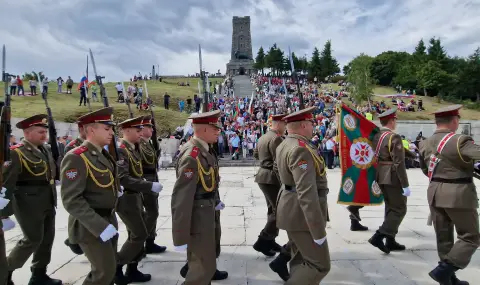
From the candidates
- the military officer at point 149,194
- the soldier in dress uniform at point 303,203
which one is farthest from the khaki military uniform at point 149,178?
the soldier in dress uniform at point 303,203

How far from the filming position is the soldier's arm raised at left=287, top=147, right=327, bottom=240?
3.49 meters

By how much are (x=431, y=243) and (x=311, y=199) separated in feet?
12.6

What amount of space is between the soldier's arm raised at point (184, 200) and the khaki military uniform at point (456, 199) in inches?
117

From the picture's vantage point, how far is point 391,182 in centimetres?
585

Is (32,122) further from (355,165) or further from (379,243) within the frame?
(379,243)

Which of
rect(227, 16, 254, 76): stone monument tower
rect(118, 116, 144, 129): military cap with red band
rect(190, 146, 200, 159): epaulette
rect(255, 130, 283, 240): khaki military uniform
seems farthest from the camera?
rect(227, 16, 254, 76): stone monument tower

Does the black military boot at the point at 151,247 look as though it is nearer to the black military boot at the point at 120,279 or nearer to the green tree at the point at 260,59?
the black military boot at the point at 120,279

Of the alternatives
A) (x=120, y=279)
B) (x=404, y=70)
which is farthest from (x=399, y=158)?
(x=404, y=70)

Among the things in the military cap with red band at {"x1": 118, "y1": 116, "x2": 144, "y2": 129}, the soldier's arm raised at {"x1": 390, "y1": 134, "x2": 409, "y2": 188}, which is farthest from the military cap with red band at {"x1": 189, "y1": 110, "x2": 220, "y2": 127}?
the soldier's arm raised at {"x1": 390, "y1": 134, "x2": 409, "y2": 188}

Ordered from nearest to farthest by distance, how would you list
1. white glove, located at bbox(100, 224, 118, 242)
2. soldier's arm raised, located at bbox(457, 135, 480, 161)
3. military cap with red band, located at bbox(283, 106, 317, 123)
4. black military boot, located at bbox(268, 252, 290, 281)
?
white glove, located at bbox(100, 224, 118, 242) < military cap with red band, located at bbox(283, 106, 317, 123) < soldier's arm raised, located at bbox(457, 135, 480, 161) < black military boot, located at bbox(268, 252, 290, 281)

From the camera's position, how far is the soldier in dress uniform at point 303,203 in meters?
3.52

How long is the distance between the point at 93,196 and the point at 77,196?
0.67 ft

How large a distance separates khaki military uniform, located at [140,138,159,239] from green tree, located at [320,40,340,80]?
66028mm

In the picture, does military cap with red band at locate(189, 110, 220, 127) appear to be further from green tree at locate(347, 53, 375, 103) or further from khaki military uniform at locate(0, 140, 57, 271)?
green tree at locate(347, 53, 375, 103)
